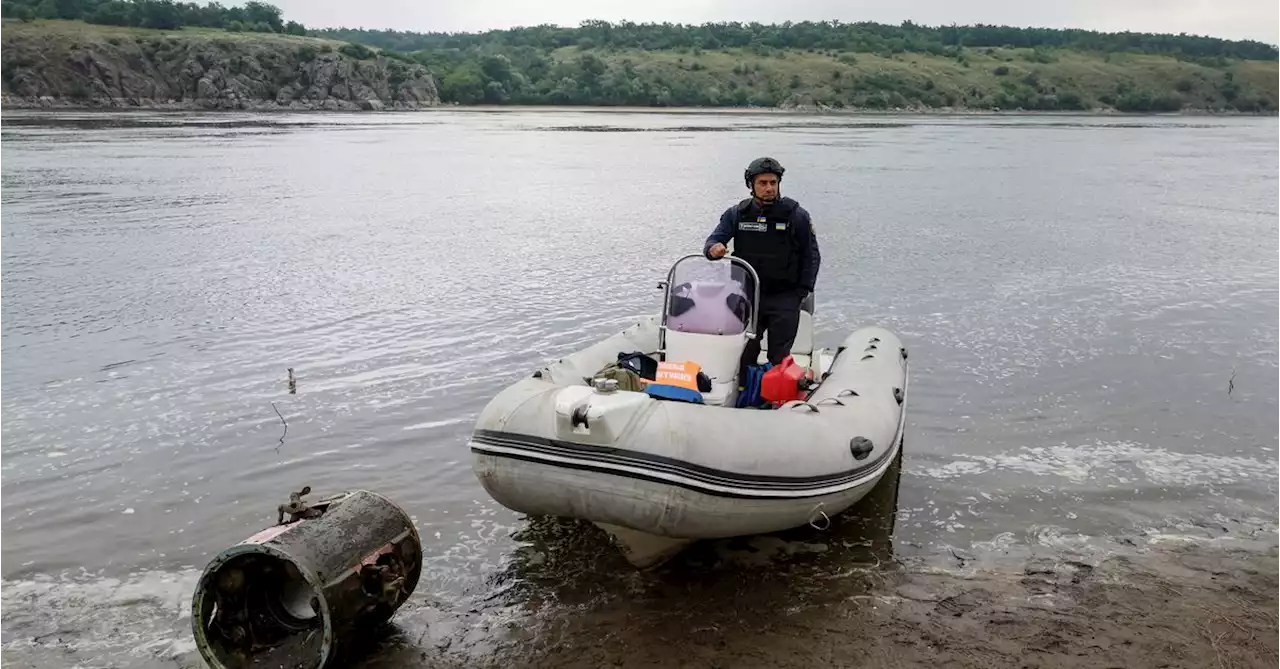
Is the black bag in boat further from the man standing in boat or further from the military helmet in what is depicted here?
the military helmet

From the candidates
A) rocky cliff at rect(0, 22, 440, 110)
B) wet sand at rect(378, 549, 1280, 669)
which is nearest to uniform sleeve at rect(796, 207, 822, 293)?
wet sand at rect(378, 549, 1280, 669)

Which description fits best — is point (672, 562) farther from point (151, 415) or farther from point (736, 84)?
point (736, 84)

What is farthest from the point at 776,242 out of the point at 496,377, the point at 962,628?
the point at 496,377

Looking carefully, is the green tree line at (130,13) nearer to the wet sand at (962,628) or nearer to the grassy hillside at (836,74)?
the grassy hillside at (836,74)

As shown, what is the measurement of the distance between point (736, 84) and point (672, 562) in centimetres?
12796

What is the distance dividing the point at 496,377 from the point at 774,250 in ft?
12.5

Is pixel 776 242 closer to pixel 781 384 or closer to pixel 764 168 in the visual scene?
pixel 764 168

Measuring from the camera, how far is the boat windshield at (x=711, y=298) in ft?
23.0

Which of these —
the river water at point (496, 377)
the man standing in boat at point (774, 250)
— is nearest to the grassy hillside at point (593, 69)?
the river water at point (496, 377)

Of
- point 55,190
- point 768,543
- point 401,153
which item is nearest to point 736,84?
point 401,153

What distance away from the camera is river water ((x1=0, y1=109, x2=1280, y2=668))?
5750mm

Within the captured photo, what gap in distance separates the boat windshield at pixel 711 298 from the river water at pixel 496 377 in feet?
5.42

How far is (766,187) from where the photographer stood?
23.7ft

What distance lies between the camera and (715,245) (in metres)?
6.90
